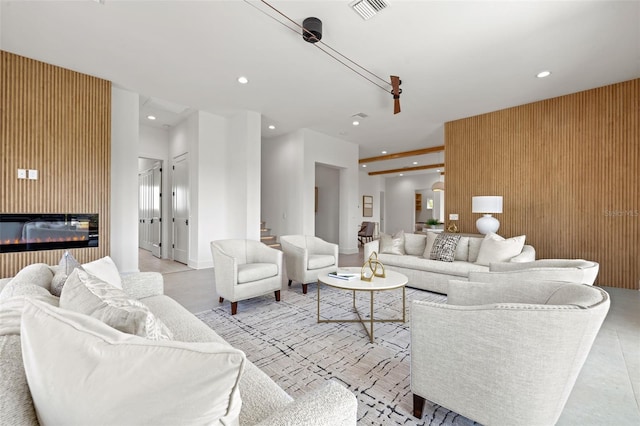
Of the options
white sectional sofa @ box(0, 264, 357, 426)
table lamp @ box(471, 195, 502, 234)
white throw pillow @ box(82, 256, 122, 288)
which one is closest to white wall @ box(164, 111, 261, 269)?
white throw pillow @ box(82, 256, 122, 288)

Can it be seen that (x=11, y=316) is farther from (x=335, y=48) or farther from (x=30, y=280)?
(x=335, y=48)

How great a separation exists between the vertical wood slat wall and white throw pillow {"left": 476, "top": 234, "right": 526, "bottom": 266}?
1.54 metres

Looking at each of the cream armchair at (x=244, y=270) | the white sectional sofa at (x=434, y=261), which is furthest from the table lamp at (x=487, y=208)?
the cream armchair at (x=244, y=270)

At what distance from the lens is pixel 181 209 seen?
236 inches

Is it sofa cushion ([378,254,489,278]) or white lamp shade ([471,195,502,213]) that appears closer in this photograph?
sofa cushion ([378,254,489,278])

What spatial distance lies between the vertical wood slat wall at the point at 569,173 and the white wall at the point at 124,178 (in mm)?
5853

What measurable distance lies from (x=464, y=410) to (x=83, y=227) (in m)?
4.68

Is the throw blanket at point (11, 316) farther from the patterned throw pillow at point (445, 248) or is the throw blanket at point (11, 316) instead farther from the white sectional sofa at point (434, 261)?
the patterned throw pillow at point (445, 248)

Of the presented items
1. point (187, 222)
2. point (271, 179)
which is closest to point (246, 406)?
point (187, 222)

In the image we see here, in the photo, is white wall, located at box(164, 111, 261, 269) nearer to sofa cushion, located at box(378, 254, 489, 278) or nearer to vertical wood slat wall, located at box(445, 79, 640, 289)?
sofa cushion, located at box(378, 254, 489, 278)

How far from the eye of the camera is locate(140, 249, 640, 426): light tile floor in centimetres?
152

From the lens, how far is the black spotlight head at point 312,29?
2658 millimetres

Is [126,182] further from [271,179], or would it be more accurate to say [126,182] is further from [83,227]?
[271,179]

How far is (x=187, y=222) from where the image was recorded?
571 centimetres
